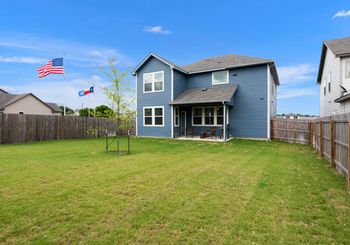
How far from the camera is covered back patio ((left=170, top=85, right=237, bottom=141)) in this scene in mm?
15305

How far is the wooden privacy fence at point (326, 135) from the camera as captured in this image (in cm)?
535

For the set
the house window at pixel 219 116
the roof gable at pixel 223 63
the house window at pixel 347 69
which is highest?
the roof gable at pixel 223 63


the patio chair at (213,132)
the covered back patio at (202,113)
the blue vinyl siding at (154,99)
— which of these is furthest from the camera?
the blue vinyl siding at (154,99)

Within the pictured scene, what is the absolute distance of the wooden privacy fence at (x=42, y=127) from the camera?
13711 millimetres

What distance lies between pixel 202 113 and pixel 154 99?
4.19 meters

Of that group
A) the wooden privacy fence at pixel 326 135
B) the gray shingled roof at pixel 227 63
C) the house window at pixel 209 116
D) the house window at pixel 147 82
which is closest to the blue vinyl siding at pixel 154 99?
the house window at pixel 147 82

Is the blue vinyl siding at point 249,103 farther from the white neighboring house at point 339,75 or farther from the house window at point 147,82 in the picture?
the house window at point 147,82

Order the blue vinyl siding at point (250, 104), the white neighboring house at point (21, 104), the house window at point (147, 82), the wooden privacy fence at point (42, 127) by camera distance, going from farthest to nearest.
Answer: the white neighboring house at point (21, 104), the house window at point (147, 82), the blue vinyl siding at point (250, 104), the wooden privacy fence at point (42, 127)

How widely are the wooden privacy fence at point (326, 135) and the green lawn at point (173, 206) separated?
0.56 metres

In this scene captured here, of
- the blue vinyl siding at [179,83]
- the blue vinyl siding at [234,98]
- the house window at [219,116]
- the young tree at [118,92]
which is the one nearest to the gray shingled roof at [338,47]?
the blue vinyl siding at [234,98]

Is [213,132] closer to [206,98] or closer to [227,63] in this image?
[206,98]

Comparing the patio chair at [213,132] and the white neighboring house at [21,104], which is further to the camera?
the white neighboring house at [21,104]

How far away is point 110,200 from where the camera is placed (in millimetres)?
3939

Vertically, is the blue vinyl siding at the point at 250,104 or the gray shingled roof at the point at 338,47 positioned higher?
the gray shingled roof at the point at 338,47
